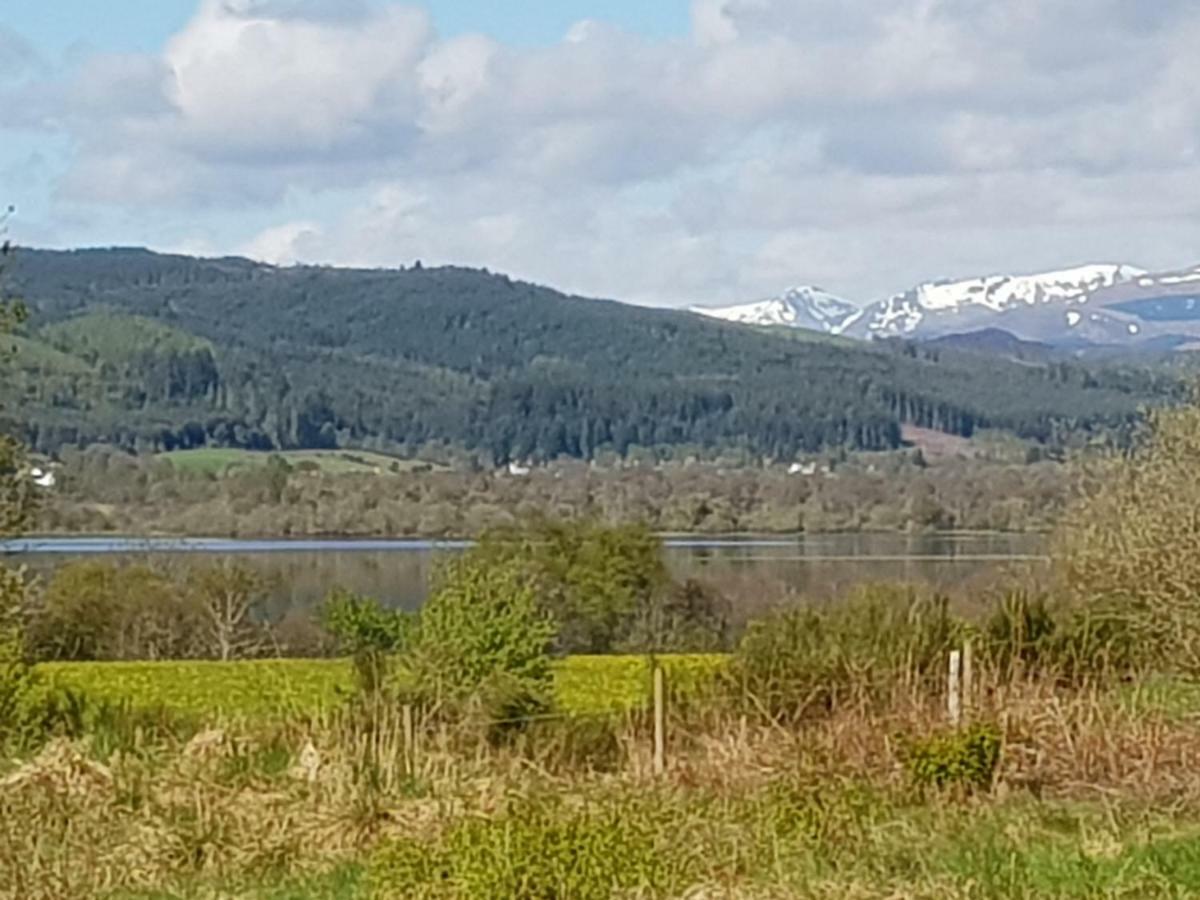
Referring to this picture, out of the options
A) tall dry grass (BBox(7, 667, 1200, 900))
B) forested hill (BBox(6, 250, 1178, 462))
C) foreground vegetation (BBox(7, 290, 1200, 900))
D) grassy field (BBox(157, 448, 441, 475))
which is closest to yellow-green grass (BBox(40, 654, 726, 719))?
foreground vegetation (BBox(7, 290, 1200, 900))

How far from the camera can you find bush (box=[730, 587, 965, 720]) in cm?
1944

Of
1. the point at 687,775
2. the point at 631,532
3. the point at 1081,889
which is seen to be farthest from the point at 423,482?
the point at 1081,889

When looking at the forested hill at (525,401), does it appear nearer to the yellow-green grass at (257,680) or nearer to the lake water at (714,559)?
the lake water at (714,559)

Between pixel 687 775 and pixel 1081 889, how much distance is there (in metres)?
6.13

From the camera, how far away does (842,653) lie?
21.0 m

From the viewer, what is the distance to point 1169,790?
1608 centimetres

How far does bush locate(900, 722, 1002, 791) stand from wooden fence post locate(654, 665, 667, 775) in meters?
2.06

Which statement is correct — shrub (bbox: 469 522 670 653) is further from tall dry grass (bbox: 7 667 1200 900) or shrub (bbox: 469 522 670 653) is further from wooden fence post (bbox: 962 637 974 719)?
wooden fence post (bbox: 962 637 974 719)

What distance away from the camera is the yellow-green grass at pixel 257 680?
29.9 metres

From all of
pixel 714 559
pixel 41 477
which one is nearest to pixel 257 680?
pixel 41 477

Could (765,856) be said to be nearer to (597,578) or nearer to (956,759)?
(956,759)

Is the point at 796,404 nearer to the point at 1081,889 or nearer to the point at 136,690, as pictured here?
the point at 136,690

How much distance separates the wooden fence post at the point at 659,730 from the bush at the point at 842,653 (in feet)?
3.72

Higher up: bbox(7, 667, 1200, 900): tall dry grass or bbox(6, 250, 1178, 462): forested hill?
bbox(6, 250, 1178, 462): forested hill
